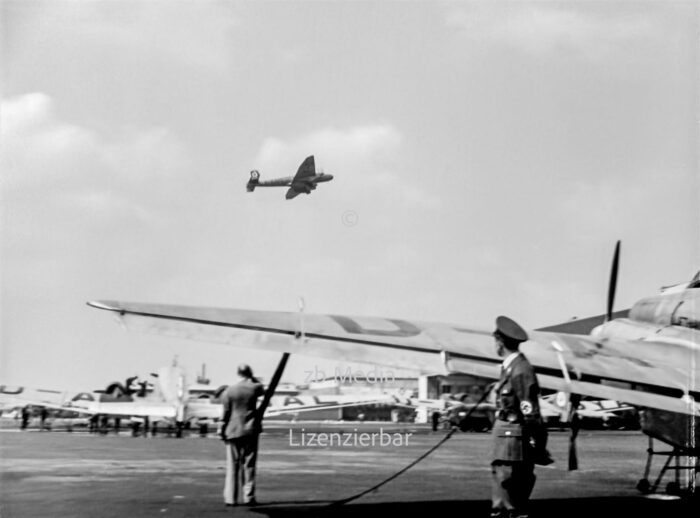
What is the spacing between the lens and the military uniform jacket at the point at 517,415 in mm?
7379

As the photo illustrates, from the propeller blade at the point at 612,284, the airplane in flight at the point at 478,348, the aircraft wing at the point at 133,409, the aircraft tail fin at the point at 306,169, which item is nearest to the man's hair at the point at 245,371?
the airplane in flight at the point at 478,348

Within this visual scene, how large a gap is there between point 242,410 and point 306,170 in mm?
5223

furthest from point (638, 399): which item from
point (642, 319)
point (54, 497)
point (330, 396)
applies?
point (330, 396)

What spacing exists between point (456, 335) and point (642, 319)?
5.22m

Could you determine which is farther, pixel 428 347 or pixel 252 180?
pixel 252 180

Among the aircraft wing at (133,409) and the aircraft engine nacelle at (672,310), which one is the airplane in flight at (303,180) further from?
the aircraft wing at (133,409)

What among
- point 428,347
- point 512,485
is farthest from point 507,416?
point 428,347

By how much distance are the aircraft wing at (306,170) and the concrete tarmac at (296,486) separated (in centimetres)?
492

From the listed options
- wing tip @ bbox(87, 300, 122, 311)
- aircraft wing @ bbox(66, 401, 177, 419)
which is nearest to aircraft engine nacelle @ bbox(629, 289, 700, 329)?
wing tip @ bbox(87, 300, 122, 311)

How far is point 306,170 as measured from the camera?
47.6 feet

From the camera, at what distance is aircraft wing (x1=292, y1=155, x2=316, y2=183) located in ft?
47.0

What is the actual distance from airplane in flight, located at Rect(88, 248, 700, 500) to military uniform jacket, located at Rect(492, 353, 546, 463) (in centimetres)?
101

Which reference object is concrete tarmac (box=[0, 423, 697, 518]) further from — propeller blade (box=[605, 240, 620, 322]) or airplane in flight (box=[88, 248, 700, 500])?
propeller blade (box=[605, 240, 620, 322])

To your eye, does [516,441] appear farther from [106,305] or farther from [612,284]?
[612,284]
